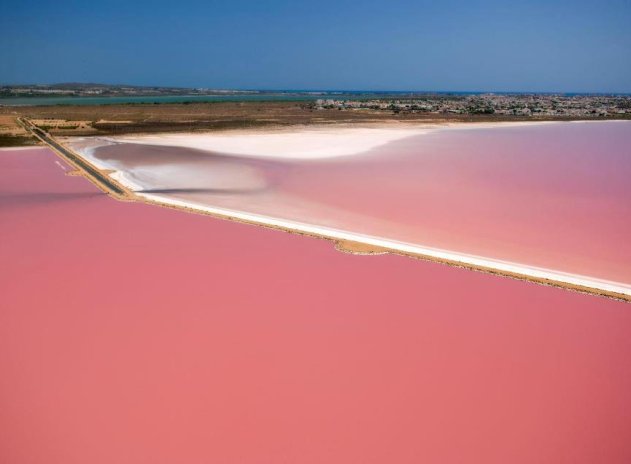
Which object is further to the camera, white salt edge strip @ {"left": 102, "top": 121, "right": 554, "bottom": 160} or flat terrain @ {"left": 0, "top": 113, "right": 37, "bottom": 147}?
flat terrain @ {"left": 0, "top": 113, "right": 37, "bottom": 147}

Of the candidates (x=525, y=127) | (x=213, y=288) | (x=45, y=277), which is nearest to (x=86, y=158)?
(x=45, y=277)

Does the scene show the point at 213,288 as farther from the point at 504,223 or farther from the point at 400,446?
the point at 504,223

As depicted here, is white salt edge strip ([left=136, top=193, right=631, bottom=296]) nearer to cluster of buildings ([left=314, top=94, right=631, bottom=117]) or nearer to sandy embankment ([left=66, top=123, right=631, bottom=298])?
sandy embankment ([left=66, top=123, right=631, bottom=298])

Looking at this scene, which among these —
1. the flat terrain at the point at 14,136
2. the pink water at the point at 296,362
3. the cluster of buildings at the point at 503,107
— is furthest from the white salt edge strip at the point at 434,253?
the cluster of buildings at the point at 503,107

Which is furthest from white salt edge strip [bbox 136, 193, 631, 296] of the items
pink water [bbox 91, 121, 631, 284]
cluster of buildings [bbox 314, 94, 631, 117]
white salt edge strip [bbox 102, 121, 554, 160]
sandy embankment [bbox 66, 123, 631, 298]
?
cluster of buildings [bbox 314, 94, 631, 117]

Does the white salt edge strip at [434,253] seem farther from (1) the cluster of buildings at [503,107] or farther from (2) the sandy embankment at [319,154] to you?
(1) the cluster of buildings at [503,107]

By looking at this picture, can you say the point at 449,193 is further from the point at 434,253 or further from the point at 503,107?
the point at 503,107

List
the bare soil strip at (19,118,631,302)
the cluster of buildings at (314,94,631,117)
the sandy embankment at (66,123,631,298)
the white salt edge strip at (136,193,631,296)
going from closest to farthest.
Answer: the bare soil strip at (19,118,631,302) < the white salt edge strip at (136,193,631,296) < the sandy embankment at (66,123,631,298) < the cluster of buildings at (314,94,631,117)

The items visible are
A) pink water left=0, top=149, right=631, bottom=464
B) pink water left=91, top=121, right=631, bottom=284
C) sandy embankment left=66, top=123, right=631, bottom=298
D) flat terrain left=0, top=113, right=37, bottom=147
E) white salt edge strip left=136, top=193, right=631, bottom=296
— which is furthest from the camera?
flat terrain left=0, top=113, right=37, bottom=147

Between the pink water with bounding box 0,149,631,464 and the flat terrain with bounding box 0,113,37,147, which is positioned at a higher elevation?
the flat terrain with bounding box 0,113,37,147

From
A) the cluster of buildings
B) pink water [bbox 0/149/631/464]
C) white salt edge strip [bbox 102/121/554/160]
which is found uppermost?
the cluster of buildings
